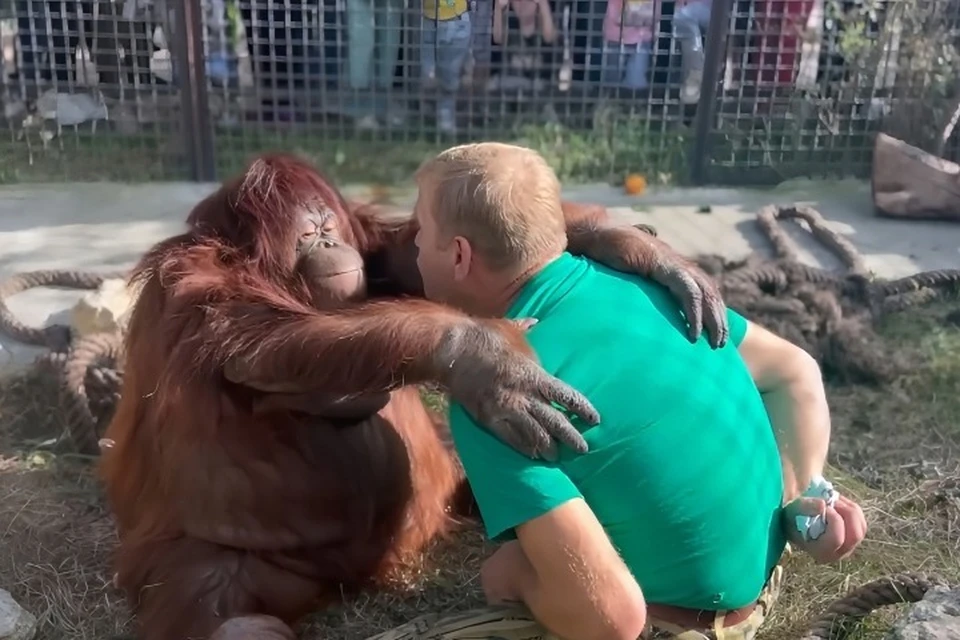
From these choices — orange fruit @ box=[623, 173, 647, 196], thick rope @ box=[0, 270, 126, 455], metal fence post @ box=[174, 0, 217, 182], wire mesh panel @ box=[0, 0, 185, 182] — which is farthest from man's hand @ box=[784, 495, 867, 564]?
wire mesh panel @ box=[0, 0, 185, 182]

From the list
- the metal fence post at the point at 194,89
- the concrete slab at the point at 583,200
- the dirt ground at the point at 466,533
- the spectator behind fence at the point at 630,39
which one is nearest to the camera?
the dirt ground at the point at 466,533

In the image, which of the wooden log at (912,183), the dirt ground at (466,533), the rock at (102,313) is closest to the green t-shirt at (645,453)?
the dirt ground at (466,533)

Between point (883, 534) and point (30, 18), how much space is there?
398 cm

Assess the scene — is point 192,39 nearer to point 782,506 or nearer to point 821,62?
point 821,62

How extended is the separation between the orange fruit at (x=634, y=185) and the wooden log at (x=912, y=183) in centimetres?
96

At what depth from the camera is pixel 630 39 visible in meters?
5.04

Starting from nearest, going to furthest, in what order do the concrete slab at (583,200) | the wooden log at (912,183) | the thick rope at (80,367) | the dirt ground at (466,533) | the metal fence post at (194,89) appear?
the dirt ground at (466,533) → the thick rope at (80,367) → the concrete slab at (583,200) → the wooden log at (912,183) → the metal fence post at (194,89)

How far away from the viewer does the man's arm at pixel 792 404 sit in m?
2.04

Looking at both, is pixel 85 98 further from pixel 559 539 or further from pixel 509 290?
pixel 559 539

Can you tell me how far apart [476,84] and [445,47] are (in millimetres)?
220

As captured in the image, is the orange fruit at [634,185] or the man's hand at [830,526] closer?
the man's hand at [830,526]

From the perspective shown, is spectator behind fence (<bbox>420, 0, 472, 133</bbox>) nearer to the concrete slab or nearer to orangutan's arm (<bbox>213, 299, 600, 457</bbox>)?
the concrete slab

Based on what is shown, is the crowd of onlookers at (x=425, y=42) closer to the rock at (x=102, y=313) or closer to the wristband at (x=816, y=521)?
the rock at (x=102, y=313)

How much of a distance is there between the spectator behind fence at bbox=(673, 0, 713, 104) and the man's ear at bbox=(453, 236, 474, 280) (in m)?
3.49
